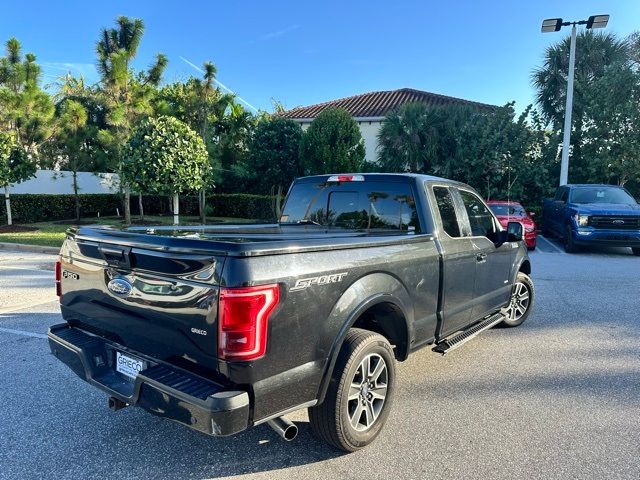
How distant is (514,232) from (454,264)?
1.43 meters

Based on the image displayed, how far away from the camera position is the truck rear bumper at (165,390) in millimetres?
2223

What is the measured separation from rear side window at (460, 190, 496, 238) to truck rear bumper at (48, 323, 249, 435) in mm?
3030

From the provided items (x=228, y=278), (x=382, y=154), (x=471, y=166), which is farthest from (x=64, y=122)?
(x=228, y=278)

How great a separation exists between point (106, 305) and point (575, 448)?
10.7 feet

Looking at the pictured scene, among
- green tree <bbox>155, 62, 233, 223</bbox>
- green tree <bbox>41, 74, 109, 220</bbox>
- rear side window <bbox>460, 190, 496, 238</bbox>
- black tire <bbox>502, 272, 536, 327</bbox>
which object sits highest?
green tree <bbox>155, 62, 233, 223</bbox>

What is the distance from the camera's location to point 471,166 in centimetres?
1920

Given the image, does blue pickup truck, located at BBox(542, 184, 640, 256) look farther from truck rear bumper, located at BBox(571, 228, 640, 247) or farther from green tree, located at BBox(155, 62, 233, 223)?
green tree, located at BBox(155, 62, 233, 223)

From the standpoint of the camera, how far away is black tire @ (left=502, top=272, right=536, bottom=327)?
5.69 metres

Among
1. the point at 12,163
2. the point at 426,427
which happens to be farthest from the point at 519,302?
the point at 12,163

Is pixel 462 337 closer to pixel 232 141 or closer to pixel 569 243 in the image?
pixel 569 243

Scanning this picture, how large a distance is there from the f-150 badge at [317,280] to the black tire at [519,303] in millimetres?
3699

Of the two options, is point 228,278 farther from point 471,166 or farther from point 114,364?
point 471,166

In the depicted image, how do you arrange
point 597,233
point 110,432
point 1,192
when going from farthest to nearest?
point 1,192 < point 597,233 < point 110,432

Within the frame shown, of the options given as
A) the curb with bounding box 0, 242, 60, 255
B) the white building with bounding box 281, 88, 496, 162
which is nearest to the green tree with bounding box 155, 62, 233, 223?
the white building with bounding box 281, 88, 496, 162
